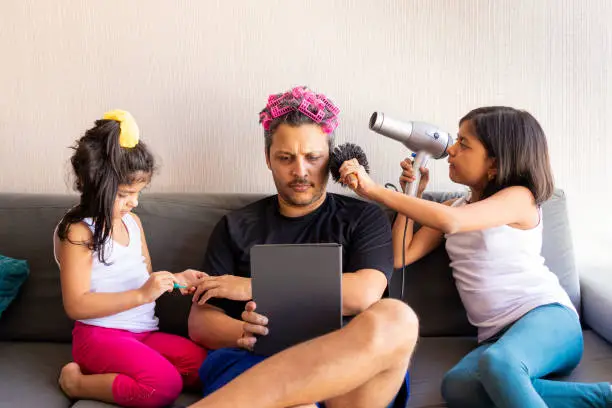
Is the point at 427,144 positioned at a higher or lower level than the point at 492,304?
higher

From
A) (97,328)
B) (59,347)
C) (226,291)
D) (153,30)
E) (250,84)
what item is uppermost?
(153,30)

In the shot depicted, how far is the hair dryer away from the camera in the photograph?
5.96 feet

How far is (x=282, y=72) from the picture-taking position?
2076 millimetres

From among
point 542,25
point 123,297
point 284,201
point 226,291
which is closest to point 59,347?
point 123,297

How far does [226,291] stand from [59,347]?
0.62 meters

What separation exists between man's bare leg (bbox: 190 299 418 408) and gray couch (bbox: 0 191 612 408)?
52cm

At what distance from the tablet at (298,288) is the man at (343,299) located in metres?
0.05

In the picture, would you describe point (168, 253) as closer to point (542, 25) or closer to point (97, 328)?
point (97, 328)

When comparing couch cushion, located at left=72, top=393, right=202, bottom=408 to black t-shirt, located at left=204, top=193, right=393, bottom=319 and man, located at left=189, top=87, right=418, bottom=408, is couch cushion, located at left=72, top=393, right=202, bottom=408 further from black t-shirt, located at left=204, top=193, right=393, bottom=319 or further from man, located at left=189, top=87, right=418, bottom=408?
black t-shirt, located at left=204, top=193, right=393, bottom=319

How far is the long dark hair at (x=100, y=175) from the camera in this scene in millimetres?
1647

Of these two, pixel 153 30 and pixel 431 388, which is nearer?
pixel 431 388

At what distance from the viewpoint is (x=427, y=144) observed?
185 centimetres

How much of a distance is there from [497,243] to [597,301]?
377 mm

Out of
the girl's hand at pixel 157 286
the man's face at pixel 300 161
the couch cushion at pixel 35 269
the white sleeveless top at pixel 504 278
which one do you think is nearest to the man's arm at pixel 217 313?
the girl's hand at pixel 157 286
